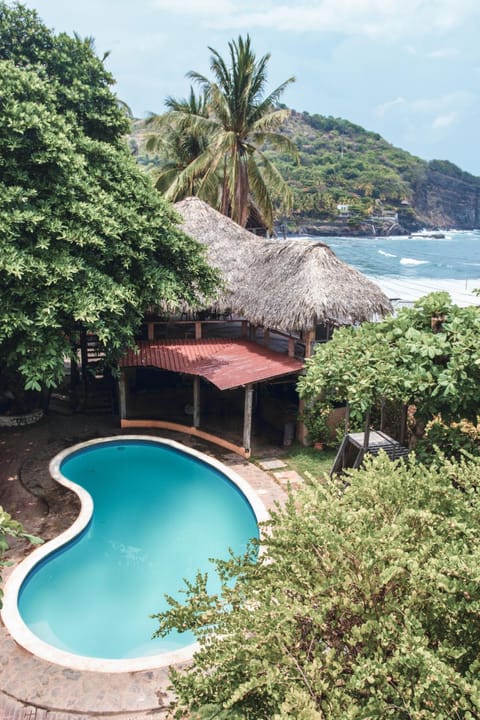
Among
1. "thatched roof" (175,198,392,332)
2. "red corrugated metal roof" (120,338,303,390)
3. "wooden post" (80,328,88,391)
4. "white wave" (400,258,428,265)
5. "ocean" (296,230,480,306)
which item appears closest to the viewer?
"red corrugated metal roof" (120,338,303,390)

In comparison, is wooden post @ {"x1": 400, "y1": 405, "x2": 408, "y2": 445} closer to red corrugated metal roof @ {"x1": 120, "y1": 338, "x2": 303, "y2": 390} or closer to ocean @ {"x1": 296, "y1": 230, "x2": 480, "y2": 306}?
red corrugated metal roof @ {"x1": 120, "y1": 338, "x2": 303, "y2": 390}

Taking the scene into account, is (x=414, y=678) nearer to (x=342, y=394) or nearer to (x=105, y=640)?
(x=105, y=640)

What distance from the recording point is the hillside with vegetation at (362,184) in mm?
86125

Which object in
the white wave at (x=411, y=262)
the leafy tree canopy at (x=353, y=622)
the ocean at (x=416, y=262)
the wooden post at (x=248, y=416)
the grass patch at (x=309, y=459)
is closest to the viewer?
the leafy tree canopy at (x=353, y=622)

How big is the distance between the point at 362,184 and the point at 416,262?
3268cm

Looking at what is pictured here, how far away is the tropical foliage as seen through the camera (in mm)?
7453

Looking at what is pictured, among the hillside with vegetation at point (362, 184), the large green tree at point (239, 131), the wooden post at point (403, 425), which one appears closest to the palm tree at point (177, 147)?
the large green tree at point (239, 131)

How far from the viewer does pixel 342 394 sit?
9.72 m

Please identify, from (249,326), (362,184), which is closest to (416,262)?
(362,184)

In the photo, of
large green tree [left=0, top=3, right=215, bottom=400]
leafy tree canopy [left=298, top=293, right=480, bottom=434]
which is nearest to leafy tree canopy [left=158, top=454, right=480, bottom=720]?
leafy tree canopy [left=298, top=293, right=480, bottom=434]

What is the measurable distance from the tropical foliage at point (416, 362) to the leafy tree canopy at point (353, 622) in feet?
9.64

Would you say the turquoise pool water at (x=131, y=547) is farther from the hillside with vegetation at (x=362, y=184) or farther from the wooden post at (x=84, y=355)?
the hillside with vegetation at (x=362, y=184)

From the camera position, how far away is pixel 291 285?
44.1ft

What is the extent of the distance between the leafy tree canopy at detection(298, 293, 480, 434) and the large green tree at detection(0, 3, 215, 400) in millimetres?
4891
